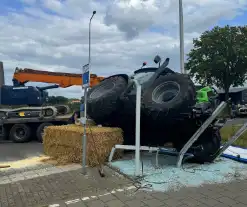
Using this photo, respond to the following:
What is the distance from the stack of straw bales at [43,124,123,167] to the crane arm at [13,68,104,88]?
24.3 ft

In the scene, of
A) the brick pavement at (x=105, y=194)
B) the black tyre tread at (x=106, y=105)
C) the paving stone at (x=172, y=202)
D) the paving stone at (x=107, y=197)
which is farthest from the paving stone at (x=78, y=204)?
the black tyre tread at (x=106, y=105)

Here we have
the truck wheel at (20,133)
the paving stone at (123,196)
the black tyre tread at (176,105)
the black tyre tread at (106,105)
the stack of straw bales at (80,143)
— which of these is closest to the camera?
the paving stone at (123,196)

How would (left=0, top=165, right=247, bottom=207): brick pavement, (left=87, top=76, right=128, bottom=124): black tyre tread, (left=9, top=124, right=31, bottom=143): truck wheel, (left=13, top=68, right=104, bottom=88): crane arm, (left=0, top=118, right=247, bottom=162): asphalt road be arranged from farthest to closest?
(left=13, top=68, right=104, bottom=88): crane arm, (left=9, top=124, right=31, bottom=143): truck wheel, (left=0, top=118, right=247, bottom=162): asphalt road, (left=87, top=76, right=128, bottom=124): black tyre tread, (left=0, top=165, right=247, bottom=207): brick pavement

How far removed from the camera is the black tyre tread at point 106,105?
7.36 metres

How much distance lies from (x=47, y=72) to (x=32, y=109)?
8.01 feet

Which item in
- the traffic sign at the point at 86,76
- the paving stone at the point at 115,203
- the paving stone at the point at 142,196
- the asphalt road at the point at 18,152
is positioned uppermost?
the traffic sign at the point at 86,76

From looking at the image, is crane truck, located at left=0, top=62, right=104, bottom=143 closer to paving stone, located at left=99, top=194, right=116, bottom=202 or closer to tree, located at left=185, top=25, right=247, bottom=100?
paving stone, located at left=99, top=194, right=116, bottom=202

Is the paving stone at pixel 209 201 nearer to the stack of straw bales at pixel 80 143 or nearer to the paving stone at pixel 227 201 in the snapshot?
the paving stone at pixel 227 201

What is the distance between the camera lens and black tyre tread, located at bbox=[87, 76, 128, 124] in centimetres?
736

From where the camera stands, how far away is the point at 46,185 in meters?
5.09

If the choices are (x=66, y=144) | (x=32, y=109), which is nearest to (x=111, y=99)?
(x=66, y=144)

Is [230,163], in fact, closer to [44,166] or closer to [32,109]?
[44,166]

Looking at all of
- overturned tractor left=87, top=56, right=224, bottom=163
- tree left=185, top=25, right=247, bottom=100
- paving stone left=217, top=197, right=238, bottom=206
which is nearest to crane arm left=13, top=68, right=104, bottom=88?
overturned tractor left=87, top=56, right=224, bottom=163

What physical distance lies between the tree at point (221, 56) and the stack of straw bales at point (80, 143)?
70.1 ft
